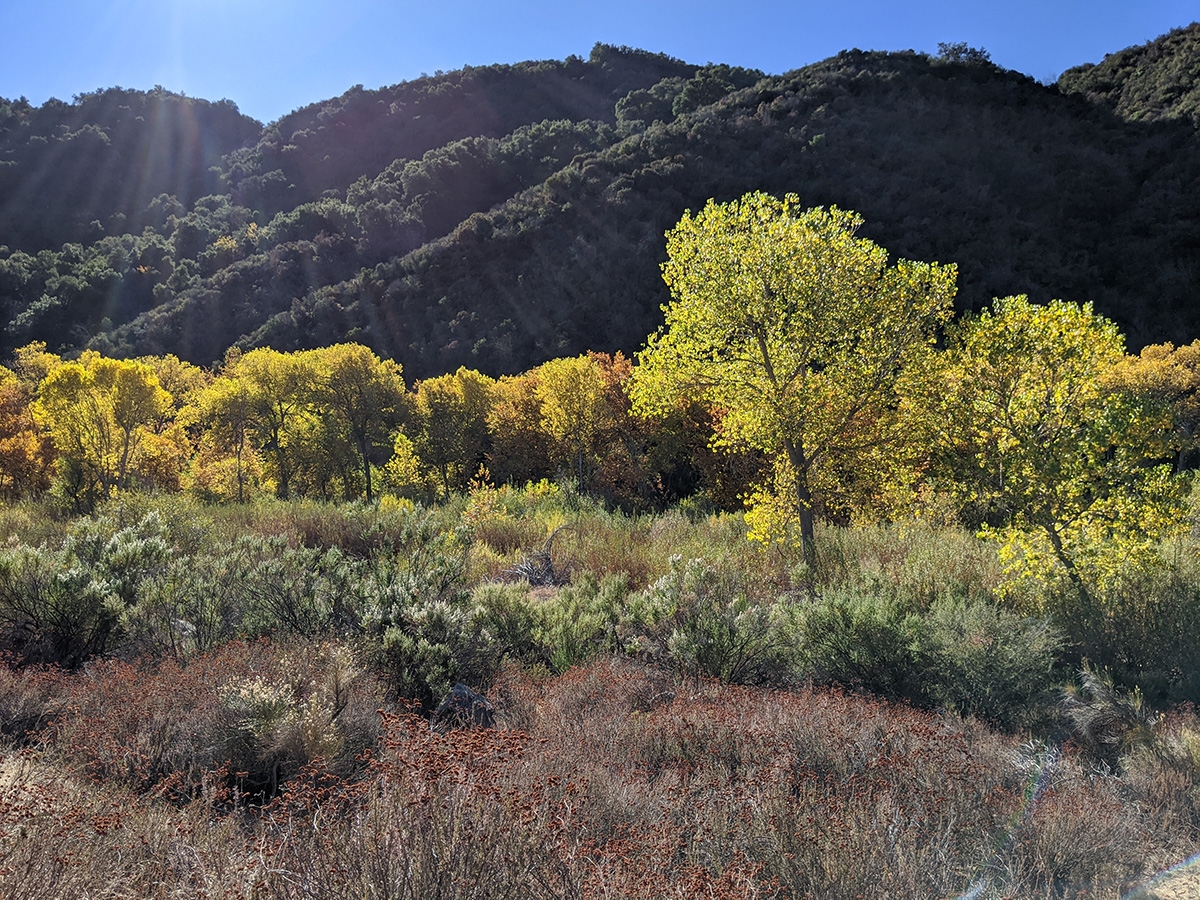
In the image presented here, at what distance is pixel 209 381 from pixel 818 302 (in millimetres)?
39770

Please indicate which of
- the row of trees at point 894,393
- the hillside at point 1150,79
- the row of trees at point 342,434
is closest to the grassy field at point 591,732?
the row of trees at point 894,393

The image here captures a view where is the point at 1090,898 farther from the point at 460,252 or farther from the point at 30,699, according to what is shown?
the point at 460,252

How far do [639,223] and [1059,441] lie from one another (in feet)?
150

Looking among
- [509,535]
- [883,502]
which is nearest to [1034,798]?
[883,502]

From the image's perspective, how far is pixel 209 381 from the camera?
37969mm

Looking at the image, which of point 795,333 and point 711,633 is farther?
point 795,333

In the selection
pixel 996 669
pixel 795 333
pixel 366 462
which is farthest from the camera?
pixel 366 462

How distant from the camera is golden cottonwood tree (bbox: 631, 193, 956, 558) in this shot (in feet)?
24.5

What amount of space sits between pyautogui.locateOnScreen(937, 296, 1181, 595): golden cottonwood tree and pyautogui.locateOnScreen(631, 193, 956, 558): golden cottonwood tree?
0.90 m

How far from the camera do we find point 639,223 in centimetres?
4834

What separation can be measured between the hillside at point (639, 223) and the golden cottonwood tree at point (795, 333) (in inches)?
Result: 1391

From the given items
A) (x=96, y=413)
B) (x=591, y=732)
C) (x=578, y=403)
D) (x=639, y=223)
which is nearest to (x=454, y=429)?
(x=578, y=403)

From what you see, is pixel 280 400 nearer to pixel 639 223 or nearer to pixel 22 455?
pixel 22 455

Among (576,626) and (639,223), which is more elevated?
(639,223)
